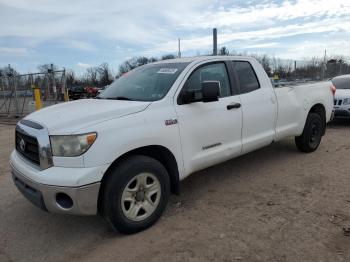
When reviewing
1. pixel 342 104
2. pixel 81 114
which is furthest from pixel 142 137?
pixel 342 104

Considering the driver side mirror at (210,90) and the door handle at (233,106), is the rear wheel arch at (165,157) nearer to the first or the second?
the driver side mirror at (210,90)

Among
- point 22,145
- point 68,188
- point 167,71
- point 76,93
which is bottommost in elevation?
point 76,93

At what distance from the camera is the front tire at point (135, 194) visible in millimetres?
3342

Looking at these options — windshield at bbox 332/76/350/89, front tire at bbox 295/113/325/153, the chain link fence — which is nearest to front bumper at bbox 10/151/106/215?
front tire at bbox 295/113/325/153

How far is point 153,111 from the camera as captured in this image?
3730 millimetres

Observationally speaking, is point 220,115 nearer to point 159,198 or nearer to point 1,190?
point 159,198

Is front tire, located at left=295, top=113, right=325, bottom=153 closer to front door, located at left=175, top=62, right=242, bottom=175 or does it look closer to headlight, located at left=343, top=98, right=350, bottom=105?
front door, located at left=175, top=62, right=242, bottom=175

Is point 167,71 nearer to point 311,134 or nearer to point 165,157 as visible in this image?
point 165,157

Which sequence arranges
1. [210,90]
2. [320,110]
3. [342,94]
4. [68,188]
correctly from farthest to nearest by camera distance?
[342,94] → [320,110] → [210,90] → [68,188]

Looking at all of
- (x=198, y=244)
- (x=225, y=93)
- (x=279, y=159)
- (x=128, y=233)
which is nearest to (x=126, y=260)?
(x=128, y=233)

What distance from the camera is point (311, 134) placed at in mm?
6422

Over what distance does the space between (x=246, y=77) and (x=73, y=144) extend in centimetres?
286

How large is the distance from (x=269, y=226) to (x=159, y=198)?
1201 millimetres

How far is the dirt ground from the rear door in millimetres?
629
